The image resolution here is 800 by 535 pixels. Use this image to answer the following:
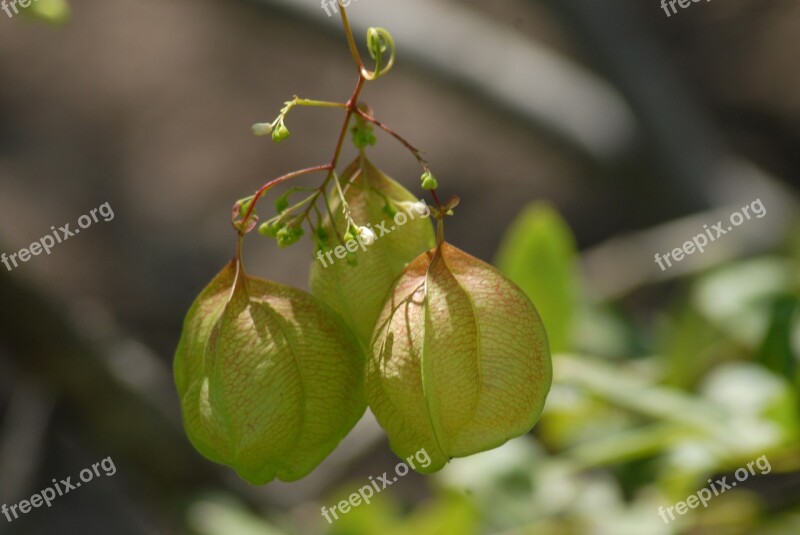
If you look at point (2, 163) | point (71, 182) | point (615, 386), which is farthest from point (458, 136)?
point (615, 386)

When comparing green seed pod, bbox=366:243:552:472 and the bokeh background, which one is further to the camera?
the bokeh background

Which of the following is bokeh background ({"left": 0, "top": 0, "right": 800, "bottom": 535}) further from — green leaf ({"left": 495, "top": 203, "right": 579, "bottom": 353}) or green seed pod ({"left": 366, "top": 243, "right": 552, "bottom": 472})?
green seed pod ({"left": 366, "top": 243, "right": 552, "bottom": 472})

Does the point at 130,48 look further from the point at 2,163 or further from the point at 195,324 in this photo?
the point at 195,324

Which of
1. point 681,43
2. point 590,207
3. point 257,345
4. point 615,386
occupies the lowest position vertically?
point 590,207

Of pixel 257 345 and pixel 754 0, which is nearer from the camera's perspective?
pixel 257 345

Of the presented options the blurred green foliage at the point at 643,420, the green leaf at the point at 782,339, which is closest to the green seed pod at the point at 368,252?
the blurred green foliage at the point at 643,420

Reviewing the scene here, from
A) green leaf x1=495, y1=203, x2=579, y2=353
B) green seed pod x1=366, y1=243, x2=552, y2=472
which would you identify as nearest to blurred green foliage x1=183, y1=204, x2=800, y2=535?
green leaf x1=495, y1=203, x2=579, y2=353

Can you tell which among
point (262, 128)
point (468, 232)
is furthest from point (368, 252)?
point (468, 232)
